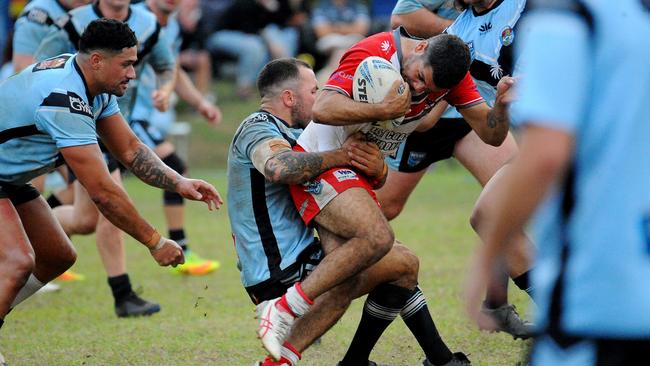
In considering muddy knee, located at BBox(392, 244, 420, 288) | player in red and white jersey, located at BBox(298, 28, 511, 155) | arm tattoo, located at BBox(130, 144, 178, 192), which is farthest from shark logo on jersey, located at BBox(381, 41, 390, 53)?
arm tattoo, located at BBox(130, 144, 178, 192)

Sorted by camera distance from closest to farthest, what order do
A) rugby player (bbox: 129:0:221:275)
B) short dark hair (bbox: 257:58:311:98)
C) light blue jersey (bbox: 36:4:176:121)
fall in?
short dark hair (bbox: 257:58:311:98) < light blue jersey (bbox: 36:4:176:121) < rugby player (bbox: 129:0:221:275)

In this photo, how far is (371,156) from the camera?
16.0 feet

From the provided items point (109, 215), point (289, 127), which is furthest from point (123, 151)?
point (289, 127)

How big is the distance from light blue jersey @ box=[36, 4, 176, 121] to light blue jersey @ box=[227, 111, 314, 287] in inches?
111

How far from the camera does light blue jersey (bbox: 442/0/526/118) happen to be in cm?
575

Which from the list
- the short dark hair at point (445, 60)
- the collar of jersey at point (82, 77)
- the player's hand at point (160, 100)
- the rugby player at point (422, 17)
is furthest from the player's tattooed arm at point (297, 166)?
the player's hand at point (160, 100)

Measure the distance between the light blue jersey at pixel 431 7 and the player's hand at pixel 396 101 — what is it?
2.02 meters

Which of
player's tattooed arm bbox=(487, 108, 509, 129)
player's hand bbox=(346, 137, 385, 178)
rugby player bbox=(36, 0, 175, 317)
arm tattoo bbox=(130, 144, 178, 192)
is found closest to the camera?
player's hand bbox=(346, 137, 385, 178)

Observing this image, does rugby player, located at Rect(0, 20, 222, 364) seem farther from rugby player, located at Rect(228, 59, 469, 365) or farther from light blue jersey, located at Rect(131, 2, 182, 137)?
light blue jersey, located at Rect(131, 2, 182, 137)

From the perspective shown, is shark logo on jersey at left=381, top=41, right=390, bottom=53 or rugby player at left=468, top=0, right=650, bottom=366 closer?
rugby player at left=468, top=0, right=650, bottom=366

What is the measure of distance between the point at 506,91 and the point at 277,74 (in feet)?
4.01

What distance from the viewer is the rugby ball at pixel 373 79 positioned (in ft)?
15.1

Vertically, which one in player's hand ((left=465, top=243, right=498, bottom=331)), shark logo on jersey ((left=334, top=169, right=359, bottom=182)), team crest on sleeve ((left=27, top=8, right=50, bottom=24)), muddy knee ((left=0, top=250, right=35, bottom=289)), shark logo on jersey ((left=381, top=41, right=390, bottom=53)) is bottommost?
muddy knee ((left=0, top=250, right=35, bottom=289))

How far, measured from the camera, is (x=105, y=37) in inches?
202
